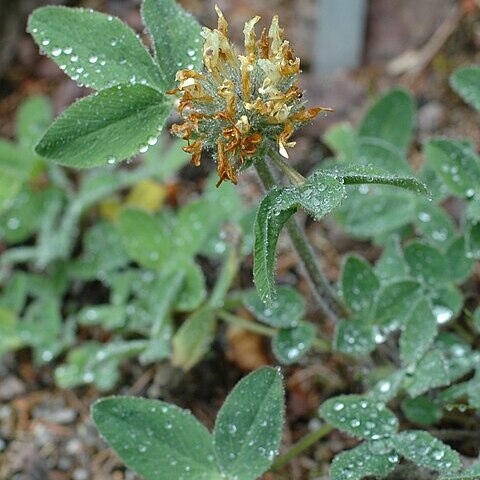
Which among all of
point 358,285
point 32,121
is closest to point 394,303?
point 358,285

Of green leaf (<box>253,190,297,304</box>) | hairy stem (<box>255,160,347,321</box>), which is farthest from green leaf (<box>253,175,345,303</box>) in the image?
hairy stem (<box>255,160,347,321</box>)

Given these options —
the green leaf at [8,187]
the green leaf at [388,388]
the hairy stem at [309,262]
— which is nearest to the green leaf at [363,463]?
the green leaf at [388,388]

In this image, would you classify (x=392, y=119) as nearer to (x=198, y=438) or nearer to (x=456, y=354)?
(x=456, y=354)

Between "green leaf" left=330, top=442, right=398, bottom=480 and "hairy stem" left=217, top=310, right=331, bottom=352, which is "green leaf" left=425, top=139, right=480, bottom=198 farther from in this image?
"green leaf" left=330, top=442, right=398, bottom=480

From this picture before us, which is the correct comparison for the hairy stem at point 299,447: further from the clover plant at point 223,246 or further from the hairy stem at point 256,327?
the hairy stem at point 256,327

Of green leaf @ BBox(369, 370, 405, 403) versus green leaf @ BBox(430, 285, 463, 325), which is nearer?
green leaf @ BBox(369, 370, 405, 403)

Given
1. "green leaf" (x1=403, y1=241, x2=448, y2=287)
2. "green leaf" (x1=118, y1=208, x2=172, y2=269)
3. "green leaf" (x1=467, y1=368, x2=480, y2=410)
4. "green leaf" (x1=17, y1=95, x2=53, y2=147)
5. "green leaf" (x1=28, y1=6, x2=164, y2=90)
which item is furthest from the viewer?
"green leaf" (x1=17, y1=95, x2=53, y2=147)

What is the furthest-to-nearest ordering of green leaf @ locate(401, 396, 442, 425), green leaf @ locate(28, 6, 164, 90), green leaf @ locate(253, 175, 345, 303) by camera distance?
green leaf @ locate(401, 396, 442, 425) < green leaf @ locate(28, 6, 164, 90) < green leaf @ locate(253, 175, 345, 303)
